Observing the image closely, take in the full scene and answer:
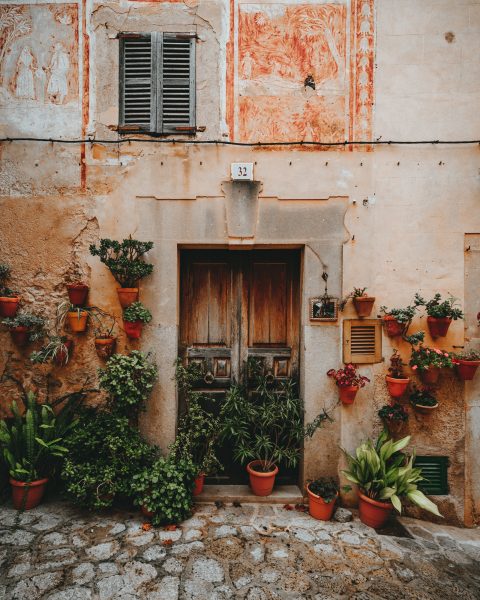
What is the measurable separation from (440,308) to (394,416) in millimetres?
1251

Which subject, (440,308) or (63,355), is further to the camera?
(63,355)

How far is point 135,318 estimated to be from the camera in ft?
12.6

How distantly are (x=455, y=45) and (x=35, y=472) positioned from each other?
6.41 meters

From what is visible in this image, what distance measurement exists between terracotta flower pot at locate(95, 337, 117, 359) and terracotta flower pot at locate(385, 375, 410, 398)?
121 inches

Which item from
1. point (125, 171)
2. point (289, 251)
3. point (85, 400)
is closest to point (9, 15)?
point (125, 171)

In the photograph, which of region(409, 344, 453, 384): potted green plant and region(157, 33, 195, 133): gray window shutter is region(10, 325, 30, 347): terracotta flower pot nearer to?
region(157, 33, 195, 133): gray window shutter

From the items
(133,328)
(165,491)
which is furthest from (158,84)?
(165,491)

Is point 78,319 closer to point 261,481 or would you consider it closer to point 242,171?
point 242,171

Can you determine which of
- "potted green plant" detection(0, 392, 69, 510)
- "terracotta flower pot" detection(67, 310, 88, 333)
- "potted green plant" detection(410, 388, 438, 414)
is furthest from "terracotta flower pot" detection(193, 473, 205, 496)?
"potted green plant" detection(410, 388, 438, 414)

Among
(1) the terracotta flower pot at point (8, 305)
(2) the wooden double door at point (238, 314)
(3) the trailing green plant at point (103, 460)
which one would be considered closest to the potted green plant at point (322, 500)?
(2) the wooden double door at point (238, 314)

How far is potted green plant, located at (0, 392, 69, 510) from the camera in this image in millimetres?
3635

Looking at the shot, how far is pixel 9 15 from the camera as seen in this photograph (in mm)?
4055

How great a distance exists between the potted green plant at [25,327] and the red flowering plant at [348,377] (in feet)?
10.8

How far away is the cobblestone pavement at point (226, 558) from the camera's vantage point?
280cm
